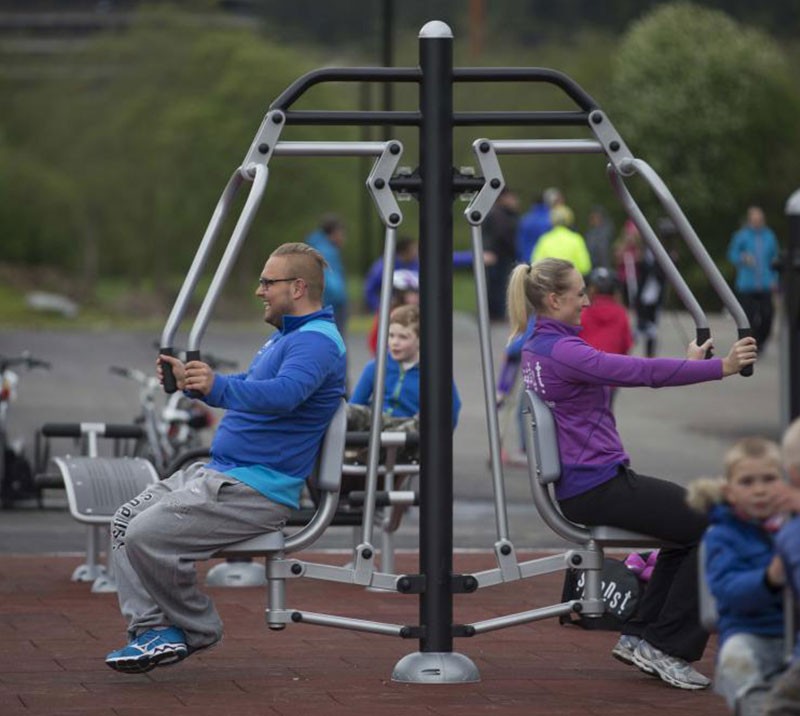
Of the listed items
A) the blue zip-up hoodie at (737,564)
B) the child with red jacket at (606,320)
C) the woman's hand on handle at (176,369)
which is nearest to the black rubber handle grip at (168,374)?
the woman's hand on handle at (176,369)

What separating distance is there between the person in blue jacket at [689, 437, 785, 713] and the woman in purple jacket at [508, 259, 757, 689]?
1.36 m

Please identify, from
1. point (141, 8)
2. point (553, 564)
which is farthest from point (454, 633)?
point (141, 8)

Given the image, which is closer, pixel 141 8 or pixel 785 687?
pixel 785 687

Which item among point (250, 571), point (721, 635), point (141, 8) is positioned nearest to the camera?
point (721, 635)

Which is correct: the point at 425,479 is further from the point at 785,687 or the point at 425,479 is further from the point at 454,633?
the point at 785,687

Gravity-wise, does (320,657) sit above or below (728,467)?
below

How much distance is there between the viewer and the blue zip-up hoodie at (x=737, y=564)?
18.1 ft

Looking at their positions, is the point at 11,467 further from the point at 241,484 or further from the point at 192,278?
the point at 192,278

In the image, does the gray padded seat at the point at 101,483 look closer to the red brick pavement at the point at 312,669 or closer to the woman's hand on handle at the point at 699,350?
the red brick pavement at the point at 312,669

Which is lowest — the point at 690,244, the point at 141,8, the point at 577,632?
the point at 577,632

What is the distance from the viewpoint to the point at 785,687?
17.1 feet

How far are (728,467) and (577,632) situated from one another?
3.08 metres

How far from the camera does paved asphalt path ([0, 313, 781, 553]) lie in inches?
483

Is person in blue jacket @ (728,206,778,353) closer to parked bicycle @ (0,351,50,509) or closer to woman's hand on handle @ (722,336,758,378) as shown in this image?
parked bicycle @ (0,351,50,509)
